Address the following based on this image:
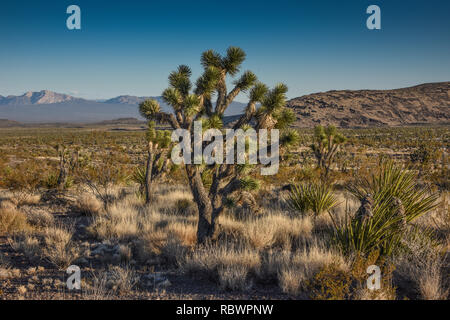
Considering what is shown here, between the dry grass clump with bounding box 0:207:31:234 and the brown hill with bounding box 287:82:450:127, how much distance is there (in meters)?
89.9

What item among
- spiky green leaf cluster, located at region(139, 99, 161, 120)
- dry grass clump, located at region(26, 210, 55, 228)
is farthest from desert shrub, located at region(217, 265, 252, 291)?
dry grass clump, located at region(26, 210, 55, 228)

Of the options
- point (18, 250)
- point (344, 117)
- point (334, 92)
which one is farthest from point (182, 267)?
point (334, 92)

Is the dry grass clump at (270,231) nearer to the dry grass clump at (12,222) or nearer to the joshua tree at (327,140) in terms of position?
the dry grass clump at (12,222)

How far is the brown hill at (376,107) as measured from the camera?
9675cm

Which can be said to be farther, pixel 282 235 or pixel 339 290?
pixel 282 235

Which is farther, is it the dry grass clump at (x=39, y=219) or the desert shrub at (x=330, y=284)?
the dry grass clump at (x=39, y=219)

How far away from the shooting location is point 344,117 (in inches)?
3851

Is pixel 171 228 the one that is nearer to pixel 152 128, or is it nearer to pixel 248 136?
pixel 248 136

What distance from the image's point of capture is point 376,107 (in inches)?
4104

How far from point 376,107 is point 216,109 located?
11277 centimetres

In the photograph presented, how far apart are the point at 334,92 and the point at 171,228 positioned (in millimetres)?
119519

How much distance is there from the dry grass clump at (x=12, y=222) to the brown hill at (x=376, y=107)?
89.9m

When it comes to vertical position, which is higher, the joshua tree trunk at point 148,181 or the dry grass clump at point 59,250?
the joshua tree trunk at point 148,181

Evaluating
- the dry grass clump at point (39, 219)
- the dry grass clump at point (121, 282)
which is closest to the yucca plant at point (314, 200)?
the dry grass clump at point (121, 282)
